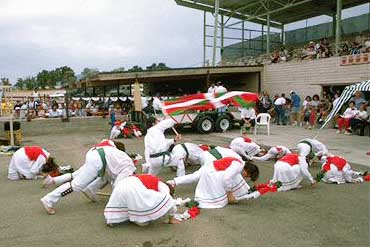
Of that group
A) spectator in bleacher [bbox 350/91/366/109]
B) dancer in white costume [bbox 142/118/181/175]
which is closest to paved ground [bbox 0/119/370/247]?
dancer in white costume [bbox 142/118/181/175]

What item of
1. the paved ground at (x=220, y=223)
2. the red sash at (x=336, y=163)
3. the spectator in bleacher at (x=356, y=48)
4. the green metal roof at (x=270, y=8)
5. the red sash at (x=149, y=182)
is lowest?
the paved ground at (x=220, y=223)

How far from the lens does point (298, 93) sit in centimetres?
2017

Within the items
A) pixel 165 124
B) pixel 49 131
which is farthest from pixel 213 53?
pixel 165 124

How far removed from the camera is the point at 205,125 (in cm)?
1587

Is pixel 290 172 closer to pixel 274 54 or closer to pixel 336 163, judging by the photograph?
pixel 336 163

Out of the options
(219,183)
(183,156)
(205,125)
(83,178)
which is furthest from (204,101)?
(83,178)

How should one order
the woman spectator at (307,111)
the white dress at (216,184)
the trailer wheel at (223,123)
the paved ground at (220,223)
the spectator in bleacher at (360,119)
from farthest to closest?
the woman spectator at (307,111) < the trailer wheel at (223,123) < the spectator in bleacher at (360,119) < the white dress at (216,184) < the paved ground at (220,223)

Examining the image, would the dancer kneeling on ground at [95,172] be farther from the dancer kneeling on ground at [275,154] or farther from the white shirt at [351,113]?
the white shirt at [351,113]

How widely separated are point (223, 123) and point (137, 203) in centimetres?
1159

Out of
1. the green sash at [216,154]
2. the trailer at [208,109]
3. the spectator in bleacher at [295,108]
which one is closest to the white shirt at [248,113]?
the trailer at [208,109]

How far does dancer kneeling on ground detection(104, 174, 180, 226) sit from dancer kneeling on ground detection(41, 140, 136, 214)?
2.60 feet

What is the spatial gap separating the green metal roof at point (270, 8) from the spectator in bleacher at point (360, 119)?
1129 centimetres

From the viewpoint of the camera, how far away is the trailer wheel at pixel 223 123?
52.7ft

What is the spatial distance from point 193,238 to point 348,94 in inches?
316
